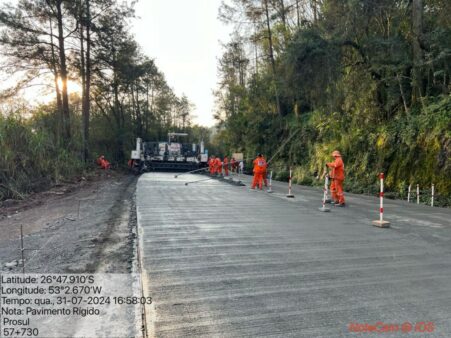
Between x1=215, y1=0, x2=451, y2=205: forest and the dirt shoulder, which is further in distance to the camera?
x1=215, y1=0, x2=451, y2=205: forest

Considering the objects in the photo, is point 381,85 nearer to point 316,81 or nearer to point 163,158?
point 316,81

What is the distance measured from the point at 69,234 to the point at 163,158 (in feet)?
61.8

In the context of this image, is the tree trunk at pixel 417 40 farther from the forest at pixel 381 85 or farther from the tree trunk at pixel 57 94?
the tree trunk at pixel 57 94

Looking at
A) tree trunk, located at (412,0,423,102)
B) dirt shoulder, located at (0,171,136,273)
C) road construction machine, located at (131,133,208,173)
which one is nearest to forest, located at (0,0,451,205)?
tree trunk, located at (412,0,423,102)

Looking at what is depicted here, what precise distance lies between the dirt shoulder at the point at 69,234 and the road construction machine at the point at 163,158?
12.9 metres

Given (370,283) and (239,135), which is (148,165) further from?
(370,283)

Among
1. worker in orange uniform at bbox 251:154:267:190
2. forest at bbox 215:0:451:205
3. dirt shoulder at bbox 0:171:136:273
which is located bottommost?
dirt shoulder at bbox 0:171:136:273

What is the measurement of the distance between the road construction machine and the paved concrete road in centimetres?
1742

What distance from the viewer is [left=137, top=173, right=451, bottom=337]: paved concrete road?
9.78 ft

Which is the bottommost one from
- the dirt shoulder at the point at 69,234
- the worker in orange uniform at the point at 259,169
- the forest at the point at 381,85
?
the dirt shoulder at the point at 69,234

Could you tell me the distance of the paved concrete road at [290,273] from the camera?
9.78 ft

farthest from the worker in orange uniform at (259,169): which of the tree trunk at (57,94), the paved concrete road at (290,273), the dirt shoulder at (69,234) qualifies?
the tree trunk at (57,94)

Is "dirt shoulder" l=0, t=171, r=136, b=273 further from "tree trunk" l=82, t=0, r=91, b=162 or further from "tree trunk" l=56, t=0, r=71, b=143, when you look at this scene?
"tree trunk" l=82, t=0, r=91, b=162

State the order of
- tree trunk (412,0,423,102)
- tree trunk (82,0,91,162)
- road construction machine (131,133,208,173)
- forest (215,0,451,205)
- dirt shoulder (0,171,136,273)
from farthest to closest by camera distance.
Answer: road construction machine (131,133,208,173)
tree trunk (82,0,91,162)
tree trunk (412,0,423,102)
forest (215,0,451,205)
dirt shoulder (0,171,136,273)
